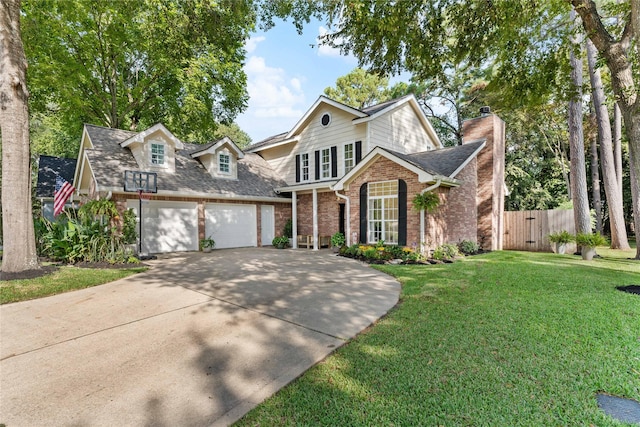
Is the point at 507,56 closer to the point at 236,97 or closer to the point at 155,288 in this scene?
the point at 155,288

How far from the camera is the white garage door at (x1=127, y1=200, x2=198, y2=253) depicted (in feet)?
41.3

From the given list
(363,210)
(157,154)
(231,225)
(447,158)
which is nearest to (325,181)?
(363,210)

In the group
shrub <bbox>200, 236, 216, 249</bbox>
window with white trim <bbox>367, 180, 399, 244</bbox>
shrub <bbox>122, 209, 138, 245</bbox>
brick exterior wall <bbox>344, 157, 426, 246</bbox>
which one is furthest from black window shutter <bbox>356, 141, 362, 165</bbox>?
shrub <bbox>122, 209, 138, 245</bbox>

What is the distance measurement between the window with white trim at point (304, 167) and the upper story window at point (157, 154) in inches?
286

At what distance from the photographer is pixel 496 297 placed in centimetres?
544

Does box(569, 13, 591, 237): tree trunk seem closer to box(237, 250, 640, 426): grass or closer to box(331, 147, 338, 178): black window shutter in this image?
box(237, 250, 640, 426): grass

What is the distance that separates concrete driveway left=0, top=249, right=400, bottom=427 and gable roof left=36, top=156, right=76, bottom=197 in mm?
16165

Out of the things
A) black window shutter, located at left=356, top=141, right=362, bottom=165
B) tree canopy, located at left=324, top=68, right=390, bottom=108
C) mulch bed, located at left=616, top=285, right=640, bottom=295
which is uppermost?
tree canopy, located at left=324, top=68, right=390, bottom=108

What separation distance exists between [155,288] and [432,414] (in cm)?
631

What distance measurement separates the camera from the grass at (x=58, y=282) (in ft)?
20.1

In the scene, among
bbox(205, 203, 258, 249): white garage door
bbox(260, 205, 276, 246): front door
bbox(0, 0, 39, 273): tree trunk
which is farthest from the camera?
bbox(260, 205, 276, 246): front door

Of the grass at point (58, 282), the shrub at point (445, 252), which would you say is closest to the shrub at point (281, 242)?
the grass at point (58, 282)

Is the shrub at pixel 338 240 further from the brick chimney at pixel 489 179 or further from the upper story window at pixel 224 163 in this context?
the upper story window at pixel 224 163

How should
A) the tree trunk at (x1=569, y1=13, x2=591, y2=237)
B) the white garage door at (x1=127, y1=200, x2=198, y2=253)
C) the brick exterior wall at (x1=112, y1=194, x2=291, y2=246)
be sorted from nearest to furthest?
the brick exterior wall at (x1=112, y1=194, x2=291, y2=246)
the tree trunk at (x1=569, y1=13, x2=591, y2=237)
the white garage door at (x1=127, y1=200, x2=198, y2=253)
